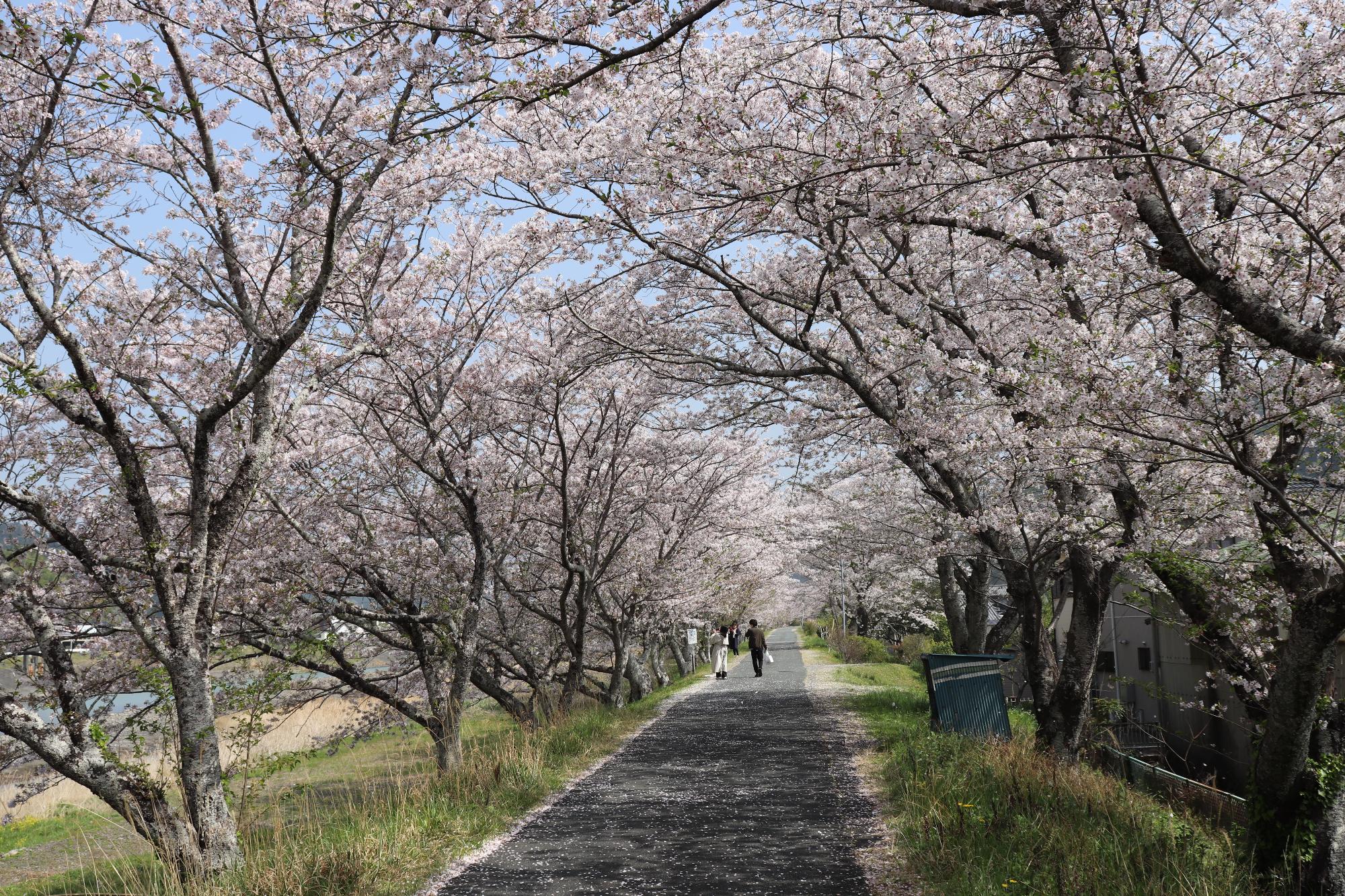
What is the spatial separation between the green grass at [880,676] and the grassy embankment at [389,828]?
14.3 m

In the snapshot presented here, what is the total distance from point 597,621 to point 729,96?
50.6ft

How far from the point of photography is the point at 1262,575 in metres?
7.93

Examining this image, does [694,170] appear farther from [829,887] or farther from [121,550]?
[121,550]

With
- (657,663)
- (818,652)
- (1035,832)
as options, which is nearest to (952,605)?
(657,663)

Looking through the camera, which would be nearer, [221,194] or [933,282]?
[221,194]

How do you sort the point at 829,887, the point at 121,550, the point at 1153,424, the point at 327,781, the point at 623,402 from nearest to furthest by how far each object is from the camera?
1. the point at 829,887
2. the point at 1153,424
3. the point at 121,550
4. the point at 623,402
5. the point at 327,781

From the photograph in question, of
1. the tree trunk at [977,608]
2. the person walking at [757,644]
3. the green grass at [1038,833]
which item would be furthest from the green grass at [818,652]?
the green grass at [1038,833]

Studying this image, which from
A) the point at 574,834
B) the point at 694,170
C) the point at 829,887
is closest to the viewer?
the point at 829,887

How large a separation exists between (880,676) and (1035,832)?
22.2 m

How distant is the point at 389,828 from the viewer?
6.28 metres

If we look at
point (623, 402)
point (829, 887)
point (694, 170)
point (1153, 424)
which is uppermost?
point (694, 170)

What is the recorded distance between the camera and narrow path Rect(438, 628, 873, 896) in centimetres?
569

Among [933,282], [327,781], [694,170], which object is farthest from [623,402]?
[327,781]

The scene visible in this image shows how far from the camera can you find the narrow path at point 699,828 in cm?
569
